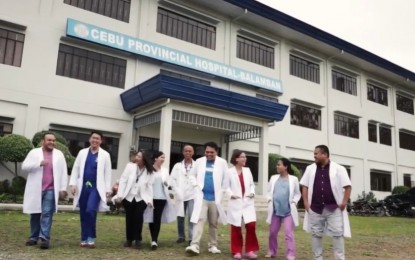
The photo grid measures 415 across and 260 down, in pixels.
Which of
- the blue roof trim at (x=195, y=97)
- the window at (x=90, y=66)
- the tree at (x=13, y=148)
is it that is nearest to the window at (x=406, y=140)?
the blue roof trim at (x=195, y=97)

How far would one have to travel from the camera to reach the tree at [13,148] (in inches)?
424

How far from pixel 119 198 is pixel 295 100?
15.5 m

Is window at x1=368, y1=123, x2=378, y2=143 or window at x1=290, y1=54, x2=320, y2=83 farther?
window at x1=368, y1=123, x2=378, y2=143

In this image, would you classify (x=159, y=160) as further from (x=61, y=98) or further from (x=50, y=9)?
(x=50, y=9)

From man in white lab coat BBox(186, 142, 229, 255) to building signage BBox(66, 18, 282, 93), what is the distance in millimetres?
9287

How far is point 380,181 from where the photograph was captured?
24.5 metres

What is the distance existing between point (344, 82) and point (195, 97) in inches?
543

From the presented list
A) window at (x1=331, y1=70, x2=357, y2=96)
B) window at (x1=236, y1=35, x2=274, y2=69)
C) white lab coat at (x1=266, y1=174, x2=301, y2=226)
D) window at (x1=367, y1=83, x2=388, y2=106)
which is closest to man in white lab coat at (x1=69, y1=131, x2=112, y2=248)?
white lab coat at (x1=266, y1=174, x2=301, y2=226)

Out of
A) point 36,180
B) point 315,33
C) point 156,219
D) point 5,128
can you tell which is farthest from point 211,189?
point 315,33

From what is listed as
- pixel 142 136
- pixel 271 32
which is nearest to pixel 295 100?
pixel 271 32

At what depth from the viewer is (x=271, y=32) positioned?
63.5 ft

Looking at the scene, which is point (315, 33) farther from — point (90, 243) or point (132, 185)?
point (90, 243)

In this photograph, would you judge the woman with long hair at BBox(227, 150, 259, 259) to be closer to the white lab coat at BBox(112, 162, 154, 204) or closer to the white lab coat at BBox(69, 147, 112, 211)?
the white lab coat at BBox(112, 162, 154, 204)

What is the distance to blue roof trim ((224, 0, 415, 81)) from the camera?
17.2 metres
